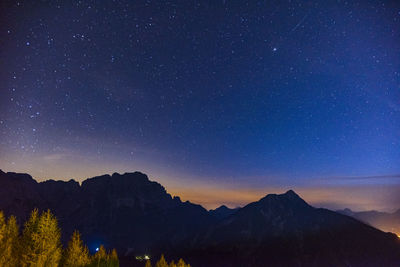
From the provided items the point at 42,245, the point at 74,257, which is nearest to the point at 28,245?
the point at 42,245

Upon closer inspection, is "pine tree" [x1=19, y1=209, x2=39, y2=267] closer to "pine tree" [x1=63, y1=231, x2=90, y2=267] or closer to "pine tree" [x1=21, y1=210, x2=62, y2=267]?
"pine tree" [x1=21, y1=210, x2=62, y2=267]

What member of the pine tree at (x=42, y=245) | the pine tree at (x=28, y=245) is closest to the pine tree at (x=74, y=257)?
the pine tree at (x=28, y=245)

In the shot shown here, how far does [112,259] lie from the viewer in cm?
4669

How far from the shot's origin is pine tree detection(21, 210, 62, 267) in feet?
84.0

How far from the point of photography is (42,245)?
26359 millimetres

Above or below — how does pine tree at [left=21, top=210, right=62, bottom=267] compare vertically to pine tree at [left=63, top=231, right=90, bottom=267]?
above

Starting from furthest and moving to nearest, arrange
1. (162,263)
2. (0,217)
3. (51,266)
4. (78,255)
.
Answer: (162,263) < (78,255) < (0,217) < (51,266)

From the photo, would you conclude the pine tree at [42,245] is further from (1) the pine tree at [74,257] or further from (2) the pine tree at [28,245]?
(1) the pine tree at [74,257]

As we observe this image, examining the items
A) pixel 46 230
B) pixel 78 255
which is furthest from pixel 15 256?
pixel 78 255

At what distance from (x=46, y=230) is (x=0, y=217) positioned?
6.83 m

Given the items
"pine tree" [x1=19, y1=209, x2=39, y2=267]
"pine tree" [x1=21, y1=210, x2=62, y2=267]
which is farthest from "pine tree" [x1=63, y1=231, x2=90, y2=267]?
"pine tree" [x1=21, y1=210, x2=62, y2=267]

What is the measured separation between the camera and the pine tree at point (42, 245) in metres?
25.6

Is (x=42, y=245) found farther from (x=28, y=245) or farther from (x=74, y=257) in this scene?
(x=74, y=257)

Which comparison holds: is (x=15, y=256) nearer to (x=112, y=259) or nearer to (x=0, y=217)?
(x=0, y=217)
